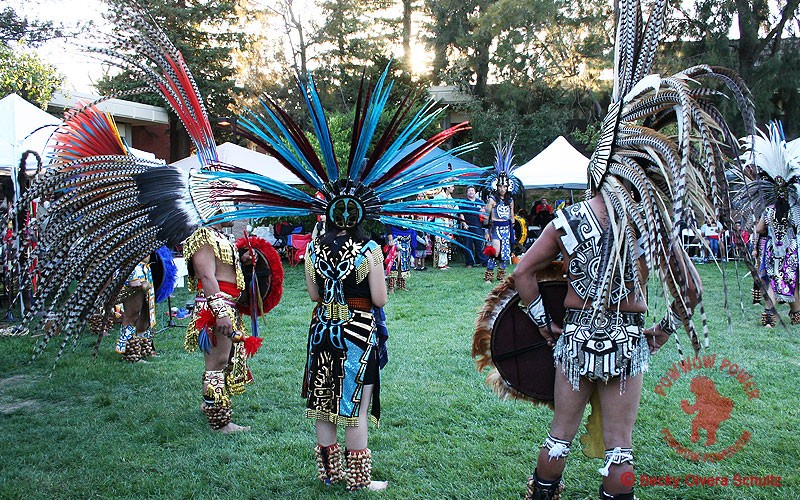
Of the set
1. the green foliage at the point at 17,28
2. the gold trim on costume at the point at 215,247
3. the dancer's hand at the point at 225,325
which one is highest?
the green foliage at the point at 17,28

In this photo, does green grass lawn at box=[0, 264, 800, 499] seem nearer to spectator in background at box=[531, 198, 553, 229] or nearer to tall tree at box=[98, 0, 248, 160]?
spectator in background at box=[531, 198, 553, 229]

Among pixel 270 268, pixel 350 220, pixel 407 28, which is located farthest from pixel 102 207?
pixel 407 28

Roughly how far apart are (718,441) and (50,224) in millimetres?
4198

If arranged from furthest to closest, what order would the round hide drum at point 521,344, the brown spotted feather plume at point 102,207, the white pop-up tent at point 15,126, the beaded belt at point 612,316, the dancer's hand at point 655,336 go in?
the white pop-up tent at point 15,126 < the brown spotted feather plume at point 102,207 < the round hide drum at point 521,344 < the dancer's hand at point 655,336 < the beaded belt at point 612,316

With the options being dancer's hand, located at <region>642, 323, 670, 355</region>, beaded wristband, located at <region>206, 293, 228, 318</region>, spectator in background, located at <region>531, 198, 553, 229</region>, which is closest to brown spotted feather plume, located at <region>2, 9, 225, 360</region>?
beaded wristband, located at <region>206, 293, 228, 318</region>

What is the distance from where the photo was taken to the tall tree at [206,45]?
725 inches

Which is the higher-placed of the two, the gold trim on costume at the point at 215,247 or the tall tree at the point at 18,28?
the tall tree at the point at 18,28

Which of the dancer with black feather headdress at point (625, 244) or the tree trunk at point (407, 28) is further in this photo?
the tree trunk at point (407, 28)

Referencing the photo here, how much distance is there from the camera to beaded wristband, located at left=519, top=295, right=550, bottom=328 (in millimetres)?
2871

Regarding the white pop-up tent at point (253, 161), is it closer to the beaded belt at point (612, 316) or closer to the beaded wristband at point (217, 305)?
the beaded wristband at point (217, 305)

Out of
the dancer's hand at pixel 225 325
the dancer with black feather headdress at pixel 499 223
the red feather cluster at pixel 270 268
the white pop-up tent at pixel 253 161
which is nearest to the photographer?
the dancer's hand at pixel 225 325

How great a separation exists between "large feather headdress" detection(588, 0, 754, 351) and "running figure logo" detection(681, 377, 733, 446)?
202 cm

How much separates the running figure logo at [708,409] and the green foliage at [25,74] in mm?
9165

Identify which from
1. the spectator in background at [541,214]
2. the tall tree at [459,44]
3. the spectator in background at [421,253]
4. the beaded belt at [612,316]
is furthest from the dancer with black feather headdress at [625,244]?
the tall tree at [459,44]
